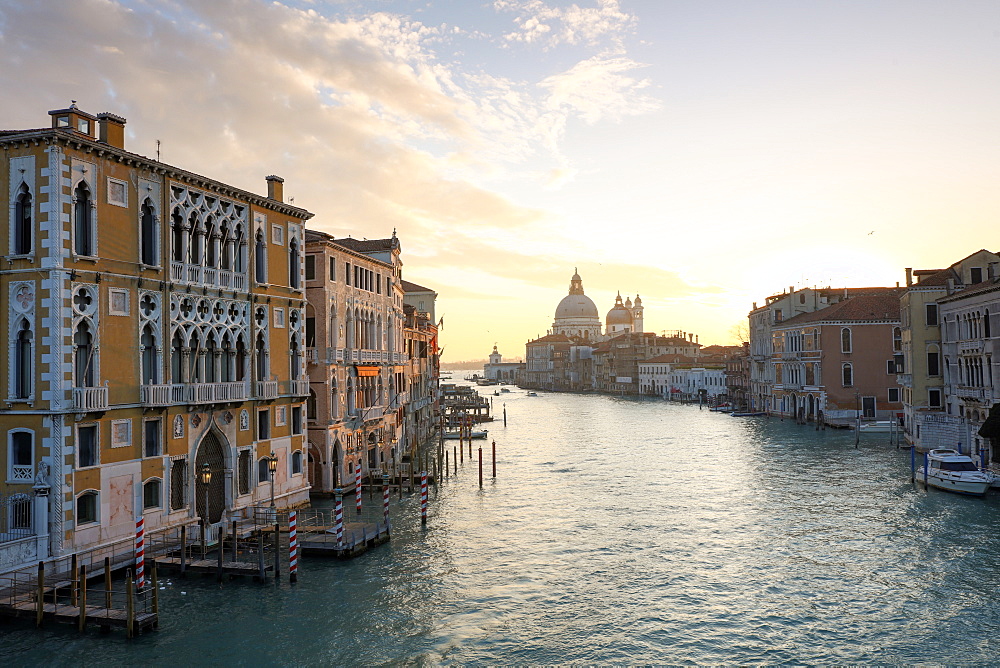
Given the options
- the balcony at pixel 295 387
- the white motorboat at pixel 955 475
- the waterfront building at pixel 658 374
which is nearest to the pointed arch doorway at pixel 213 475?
the balcony at pixel 295 387

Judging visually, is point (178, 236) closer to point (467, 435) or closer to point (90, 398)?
point (90, 398)

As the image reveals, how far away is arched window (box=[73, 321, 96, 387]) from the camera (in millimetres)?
18078

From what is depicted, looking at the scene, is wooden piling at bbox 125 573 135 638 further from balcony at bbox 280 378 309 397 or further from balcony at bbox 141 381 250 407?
balcony at bbox 280 378 309 397

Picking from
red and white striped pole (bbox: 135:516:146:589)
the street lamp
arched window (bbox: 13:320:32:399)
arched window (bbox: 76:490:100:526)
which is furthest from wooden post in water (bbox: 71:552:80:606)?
the street lamp

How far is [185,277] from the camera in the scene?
70.0ft

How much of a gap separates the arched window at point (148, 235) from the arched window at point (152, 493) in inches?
227

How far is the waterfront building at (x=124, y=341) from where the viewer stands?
57.5 ft

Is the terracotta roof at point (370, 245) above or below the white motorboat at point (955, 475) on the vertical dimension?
above

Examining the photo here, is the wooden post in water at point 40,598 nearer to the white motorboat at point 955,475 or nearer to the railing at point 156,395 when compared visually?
the railing at point 156,395

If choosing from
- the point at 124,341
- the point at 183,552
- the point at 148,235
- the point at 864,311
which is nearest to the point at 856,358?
the point at 864,311

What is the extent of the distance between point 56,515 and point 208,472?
453 cm

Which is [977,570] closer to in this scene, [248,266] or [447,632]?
[447,632]

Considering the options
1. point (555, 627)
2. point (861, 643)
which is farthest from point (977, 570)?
point (555, 627)

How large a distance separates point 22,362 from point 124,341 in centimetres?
227
